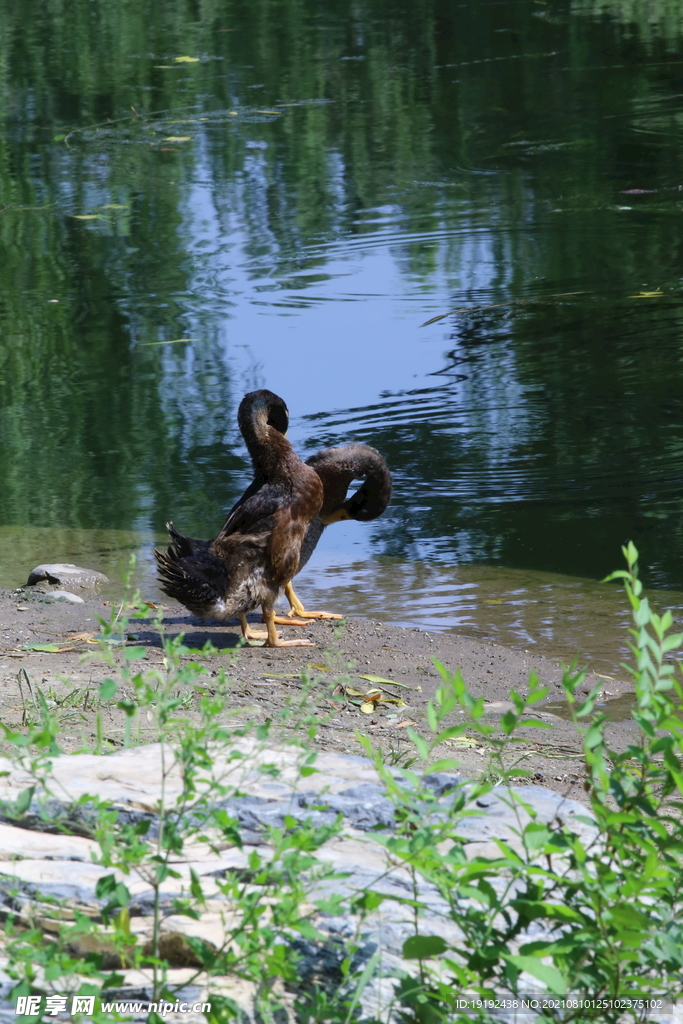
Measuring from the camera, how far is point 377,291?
9898 mm

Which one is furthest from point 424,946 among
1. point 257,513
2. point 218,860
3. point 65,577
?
point 65,577

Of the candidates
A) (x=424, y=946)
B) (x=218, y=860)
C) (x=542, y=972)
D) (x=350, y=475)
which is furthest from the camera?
(x=350, y=475)

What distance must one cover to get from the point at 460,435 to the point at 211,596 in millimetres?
3070

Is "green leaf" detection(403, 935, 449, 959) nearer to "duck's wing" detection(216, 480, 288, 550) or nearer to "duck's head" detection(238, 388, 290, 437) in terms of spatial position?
"duck's wing" detection(216, 480, 288, 550)

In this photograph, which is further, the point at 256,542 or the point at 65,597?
the point at 65,597

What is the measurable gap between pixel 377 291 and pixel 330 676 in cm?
602

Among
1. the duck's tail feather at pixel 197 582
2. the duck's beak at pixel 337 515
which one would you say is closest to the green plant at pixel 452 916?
the duck's tail feather at pixel 197 582

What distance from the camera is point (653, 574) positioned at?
5.55m

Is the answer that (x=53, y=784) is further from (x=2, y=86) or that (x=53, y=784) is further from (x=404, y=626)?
(x=2, y=86)

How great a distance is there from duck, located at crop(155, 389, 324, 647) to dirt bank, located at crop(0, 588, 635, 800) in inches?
7.8

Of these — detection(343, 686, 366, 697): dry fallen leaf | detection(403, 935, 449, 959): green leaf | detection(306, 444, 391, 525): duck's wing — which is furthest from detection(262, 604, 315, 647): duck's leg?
detection(403, 935, 449, 959): green leaf

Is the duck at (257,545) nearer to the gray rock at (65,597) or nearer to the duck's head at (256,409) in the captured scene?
the duck's head at (256,409)

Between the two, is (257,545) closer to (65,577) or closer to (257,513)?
(257,513)

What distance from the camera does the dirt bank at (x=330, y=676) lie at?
355cm
